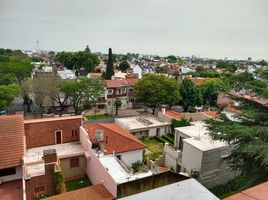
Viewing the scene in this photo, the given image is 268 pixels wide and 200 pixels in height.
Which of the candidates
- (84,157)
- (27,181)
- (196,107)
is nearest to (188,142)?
(84,157)

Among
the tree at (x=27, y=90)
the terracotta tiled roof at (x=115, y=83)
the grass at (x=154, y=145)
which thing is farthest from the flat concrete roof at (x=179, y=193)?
the terracotta tiled roof at (x=115, y=83)

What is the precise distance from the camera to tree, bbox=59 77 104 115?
3209 cm

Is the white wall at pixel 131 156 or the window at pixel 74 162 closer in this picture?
the window at pixel 74 162

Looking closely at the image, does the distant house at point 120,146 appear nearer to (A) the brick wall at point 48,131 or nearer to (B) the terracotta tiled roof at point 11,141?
(A) the brick wall at point 48,131

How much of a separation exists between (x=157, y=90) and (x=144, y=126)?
769 centimetres

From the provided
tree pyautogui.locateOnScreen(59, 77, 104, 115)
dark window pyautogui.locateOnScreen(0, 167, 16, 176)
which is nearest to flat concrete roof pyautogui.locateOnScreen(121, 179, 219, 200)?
dark window pyautogui.locateOnScreen(0, 167, 16, 176)

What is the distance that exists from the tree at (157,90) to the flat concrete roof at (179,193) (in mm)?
→ 29821

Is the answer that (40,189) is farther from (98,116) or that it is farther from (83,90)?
(98,116)

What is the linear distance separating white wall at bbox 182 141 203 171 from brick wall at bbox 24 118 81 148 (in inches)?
381

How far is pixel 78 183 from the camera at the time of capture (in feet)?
60.0

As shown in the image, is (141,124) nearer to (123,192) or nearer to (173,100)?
(173,100)

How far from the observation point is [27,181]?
1391cm

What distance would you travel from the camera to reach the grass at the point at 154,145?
2509 centimetres

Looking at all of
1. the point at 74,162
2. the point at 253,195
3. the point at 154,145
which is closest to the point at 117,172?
the point at 74,162
